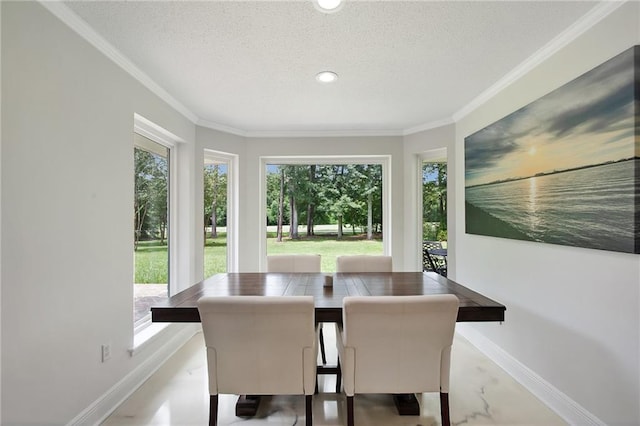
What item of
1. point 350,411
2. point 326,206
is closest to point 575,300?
point 350,411

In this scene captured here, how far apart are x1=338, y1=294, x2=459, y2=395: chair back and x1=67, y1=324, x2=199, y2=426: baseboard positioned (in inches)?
60.8

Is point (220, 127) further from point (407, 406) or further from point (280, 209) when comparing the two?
point (407, 406)

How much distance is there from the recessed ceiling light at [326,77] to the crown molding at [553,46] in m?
1.35

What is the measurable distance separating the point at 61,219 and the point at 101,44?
3.65ft

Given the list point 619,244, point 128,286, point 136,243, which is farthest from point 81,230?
point 619,244

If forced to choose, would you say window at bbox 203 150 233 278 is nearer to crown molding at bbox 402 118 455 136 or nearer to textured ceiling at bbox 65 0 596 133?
textured ceiling at bbox 65 0 596 133

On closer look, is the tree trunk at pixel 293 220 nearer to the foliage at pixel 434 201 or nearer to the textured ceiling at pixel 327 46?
the textured ceiling at pixel 327 46

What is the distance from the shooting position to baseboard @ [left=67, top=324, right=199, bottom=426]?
5.96 feet

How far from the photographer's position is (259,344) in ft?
5.16

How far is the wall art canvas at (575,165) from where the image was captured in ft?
4.97

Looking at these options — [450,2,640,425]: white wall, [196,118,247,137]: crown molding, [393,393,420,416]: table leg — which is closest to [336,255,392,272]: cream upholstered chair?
[450,2,640,425]: white wall

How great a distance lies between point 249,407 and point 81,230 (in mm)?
1496

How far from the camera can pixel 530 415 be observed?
1.95 metres

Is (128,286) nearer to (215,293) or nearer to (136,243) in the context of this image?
(136,243)
